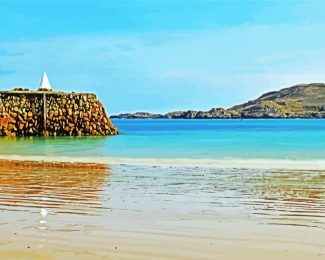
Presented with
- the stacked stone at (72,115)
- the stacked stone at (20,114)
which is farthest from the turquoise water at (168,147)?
the stacked stone at (20,114)

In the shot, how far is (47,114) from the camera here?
50.9m

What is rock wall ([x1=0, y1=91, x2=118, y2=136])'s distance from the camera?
49.9 metres

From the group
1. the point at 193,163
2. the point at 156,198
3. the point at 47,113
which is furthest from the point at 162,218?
the point at 47,113

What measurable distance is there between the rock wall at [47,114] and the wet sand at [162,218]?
121 feet

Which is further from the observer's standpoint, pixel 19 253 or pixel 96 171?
pixel 96 171

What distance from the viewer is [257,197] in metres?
10.1

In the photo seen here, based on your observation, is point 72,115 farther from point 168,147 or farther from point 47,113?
point 168,147

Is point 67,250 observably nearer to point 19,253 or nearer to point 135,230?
point 19,253

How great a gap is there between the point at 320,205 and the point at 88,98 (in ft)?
145

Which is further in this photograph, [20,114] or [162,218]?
[20,114]

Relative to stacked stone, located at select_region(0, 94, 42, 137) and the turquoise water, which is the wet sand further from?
stacked stone, located at select_region(0, 94, 42, 137)

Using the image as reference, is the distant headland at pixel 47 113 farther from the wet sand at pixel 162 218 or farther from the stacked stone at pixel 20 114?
the wet sand at pixel 162 218

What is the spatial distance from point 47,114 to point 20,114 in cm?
232

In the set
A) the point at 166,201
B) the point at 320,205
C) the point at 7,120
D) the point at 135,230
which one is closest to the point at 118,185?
the point at 166,201
